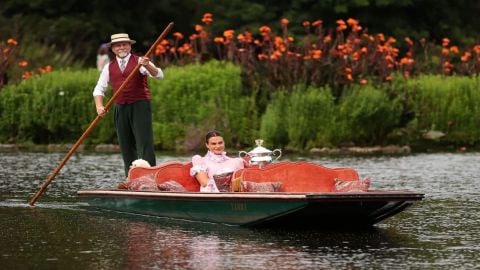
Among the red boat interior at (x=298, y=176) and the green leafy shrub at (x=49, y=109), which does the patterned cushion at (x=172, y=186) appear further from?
the green leafy shrub at (x=49, y=109)

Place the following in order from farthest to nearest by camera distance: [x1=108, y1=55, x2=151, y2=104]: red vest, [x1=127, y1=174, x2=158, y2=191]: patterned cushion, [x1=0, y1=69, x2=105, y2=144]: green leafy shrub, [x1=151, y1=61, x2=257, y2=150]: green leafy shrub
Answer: [x1=0, y1=69, x2=105, y2=144]: green leafy shrub, [x1=151, y1=61, x2=257, y2=150]: green leafy shrub, [x1=108, y1=55, x2=151, y2=104]: red vest, [x1=127, y1=174, x2=158, y2=191]: patterned cushion

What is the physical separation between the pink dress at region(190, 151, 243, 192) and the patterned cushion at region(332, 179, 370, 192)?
1.13 m

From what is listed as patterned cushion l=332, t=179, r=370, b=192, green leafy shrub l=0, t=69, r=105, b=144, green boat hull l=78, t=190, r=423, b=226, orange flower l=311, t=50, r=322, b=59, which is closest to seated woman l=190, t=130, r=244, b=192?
green boat hull l=78, t=190, r=423, b=226

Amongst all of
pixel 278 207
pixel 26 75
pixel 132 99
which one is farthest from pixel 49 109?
pixel 278 207

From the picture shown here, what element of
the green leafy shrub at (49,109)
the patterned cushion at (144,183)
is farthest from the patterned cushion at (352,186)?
the green leafy shrub at (49,109)

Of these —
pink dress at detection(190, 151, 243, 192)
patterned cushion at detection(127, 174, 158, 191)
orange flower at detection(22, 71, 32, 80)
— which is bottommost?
patterned cushion at detection(127, 174, 158, 191)

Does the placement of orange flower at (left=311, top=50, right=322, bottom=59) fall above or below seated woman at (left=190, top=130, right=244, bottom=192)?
above

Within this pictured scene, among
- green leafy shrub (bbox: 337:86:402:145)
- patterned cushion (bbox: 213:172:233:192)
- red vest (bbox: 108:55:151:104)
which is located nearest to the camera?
patterned cushion (bbox: 213:172:233:192)

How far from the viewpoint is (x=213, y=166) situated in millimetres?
15133

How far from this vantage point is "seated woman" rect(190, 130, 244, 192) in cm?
1507

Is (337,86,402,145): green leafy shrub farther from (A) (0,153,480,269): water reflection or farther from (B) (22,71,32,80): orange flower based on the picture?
(A) (0,153,480,269): water reflection

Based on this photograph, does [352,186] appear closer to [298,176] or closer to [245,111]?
[298,176]

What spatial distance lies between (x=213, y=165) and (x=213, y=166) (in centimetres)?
1

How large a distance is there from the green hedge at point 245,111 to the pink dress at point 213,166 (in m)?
12.0
